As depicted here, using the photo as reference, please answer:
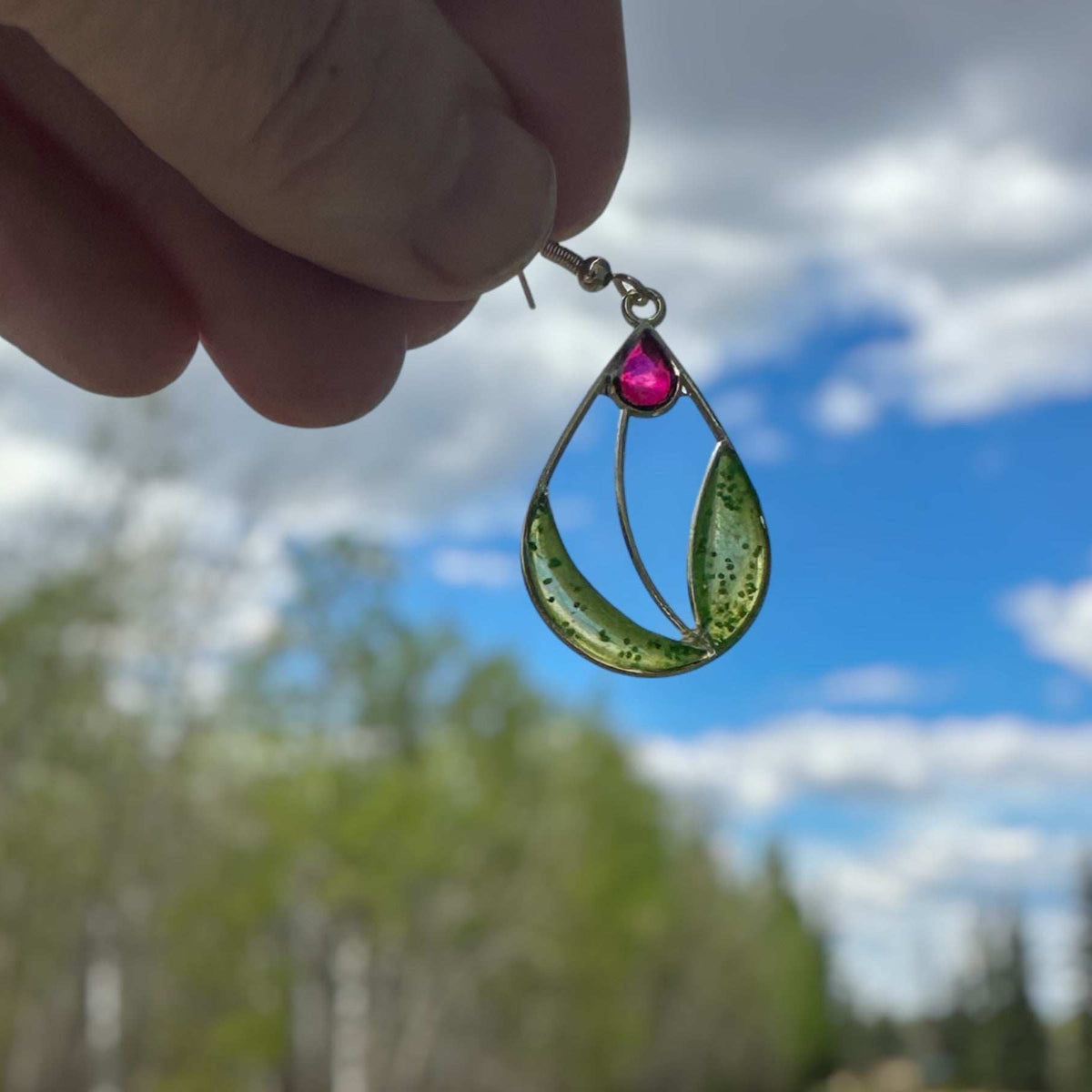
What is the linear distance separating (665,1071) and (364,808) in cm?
1365

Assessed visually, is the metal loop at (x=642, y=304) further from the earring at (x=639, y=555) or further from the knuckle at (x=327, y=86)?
the knuckle at (x=327, y=86)

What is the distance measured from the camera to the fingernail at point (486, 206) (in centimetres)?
105

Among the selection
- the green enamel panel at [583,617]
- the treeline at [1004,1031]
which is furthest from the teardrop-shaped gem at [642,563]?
the treeline at [1004,1031]

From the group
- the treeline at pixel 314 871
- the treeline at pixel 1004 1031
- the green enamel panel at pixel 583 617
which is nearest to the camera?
the green enamel panel at pixel 583 617

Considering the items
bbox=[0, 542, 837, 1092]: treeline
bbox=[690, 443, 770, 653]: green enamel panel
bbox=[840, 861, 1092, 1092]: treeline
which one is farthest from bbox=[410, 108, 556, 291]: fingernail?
bbox=[840, 861, 1092, 1092]: treeline

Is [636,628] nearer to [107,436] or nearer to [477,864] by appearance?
[107,436]

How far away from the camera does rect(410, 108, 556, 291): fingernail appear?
1049mm

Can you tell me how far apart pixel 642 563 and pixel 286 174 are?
0.57m

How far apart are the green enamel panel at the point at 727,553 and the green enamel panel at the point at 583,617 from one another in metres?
0.04

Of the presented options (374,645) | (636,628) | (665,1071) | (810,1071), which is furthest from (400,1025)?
(810,1071)

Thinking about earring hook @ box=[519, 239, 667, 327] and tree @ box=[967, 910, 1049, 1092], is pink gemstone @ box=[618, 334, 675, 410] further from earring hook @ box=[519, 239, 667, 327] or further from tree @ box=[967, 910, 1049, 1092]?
tree @ box=[967, 910, 1049, 1092]

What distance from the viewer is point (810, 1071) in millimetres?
36875

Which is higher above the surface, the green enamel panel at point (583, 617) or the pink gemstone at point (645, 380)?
the pink gemstone at point (645, 380)

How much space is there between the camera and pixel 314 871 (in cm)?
1262
